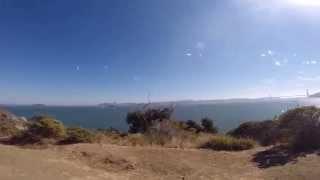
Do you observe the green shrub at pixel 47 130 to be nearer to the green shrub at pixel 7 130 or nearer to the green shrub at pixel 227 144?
the green shrub at pixel 7 130

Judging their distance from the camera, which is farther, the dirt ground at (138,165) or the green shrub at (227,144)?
the green shrub at (227,144)

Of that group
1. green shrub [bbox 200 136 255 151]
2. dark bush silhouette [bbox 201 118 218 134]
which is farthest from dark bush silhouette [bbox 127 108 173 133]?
green shrub [bbox 200 136 255 151]

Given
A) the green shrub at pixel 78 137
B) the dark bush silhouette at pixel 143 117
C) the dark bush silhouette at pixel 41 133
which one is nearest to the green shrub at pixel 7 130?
the dark bush silhouette at pixel 41 133

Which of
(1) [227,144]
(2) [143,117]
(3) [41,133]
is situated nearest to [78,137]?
(3) [41,133]

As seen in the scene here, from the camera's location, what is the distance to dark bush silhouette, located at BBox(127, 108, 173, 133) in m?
39.5

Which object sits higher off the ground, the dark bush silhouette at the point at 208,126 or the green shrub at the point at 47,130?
the green shrub at the point at 47,130

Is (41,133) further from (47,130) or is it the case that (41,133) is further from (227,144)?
(227,144)

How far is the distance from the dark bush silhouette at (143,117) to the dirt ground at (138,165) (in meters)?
19.7

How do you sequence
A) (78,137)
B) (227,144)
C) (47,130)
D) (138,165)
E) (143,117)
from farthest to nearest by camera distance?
1. (143,117)
2. (47,130)
3. (78,137)
4. (227,144)
5. (138,165)

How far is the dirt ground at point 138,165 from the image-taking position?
48.6 ft

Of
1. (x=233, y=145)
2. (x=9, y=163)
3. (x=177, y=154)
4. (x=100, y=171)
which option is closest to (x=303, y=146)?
(x=233, y=145)

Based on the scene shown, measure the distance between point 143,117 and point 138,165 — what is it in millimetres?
23667

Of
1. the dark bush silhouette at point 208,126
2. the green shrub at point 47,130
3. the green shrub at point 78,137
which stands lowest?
the dark bush silhouette at point 208,126

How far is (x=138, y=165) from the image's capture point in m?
17.0
